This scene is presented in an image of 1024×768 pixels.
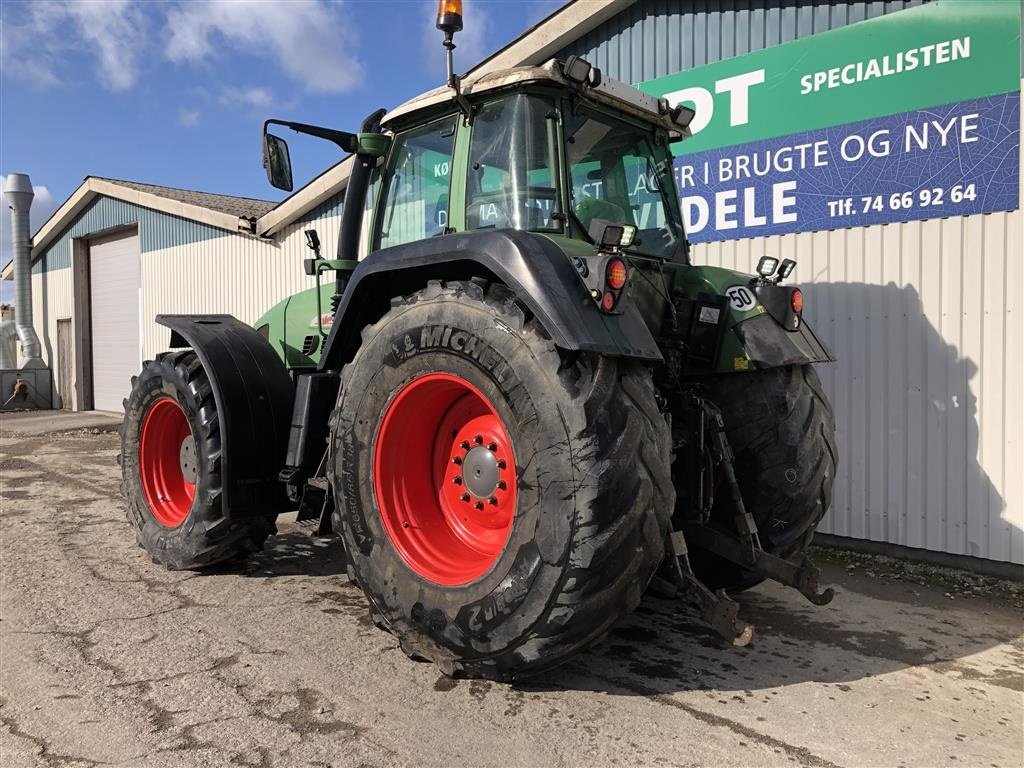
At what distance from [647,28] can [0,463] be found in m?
8.95

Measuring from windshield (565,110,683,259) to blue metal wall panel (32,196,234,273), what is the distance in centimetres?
1002

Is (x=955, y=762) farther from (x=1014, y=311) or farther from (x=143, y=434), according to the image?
(x=143, y=434)

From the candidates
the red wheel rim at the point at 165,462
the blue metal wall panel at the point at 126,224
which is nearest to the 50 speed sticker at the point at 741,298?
the red wheel rim at the point at 165,462

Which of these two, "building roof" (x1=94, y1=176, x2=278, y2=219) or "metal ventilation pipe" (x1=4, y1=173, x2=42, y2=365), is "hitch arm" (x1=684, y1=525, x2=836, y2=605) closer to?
"building roof" (x1=94, y1=176, x2=278, y2=219)

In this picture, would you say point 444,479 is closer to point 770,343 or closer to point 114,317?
point 770,343

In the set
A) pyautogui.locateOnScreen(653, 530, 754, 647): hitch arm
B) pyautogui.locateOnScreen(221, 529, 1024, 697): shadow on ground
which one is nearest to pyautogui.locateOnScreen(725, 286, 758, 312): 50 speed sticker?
pyautogui.locateOnScreen(653, 530, 754, 647): hitch arm

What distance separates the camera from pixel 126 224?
15469 millimetres

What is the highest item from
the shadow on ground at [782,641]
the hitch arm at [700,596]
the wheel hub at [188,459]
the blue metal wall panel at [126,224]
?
the blue metal wall panel at [126,224]

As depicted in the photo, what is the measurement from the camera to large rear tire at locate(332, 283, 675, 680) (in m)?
2.67

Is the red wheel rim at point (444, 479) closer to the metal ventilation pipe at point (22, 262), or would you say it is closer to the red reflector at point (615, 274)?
the red reflector at point (615, 274)

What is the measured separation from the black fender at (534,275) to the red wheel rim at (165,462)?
7.73ft

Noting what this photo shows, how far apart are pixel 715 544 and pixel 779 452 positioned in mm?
626

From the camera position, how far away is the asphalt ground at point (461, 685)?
8.74ft

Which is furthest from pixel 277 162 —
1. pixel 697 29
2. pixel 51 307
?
pixel 51 307
